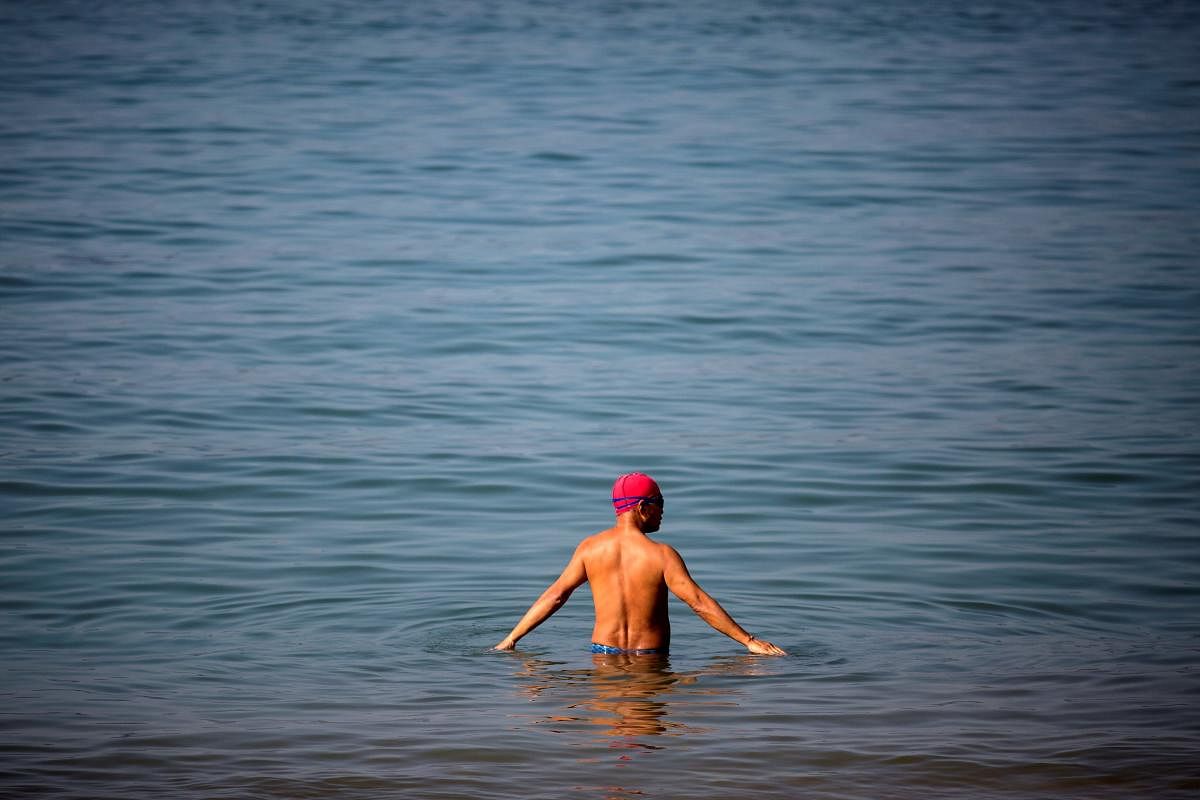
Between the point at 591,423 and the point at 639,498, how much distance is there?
24.5 ft

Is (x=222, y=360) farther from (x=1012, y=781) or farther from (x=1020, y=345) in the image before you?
(x=1012, y=781)

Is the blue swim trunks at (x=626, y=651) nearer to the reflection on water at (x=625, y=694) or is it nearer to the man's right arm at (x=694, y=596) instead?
the reflection on water at (x=625, y=694)

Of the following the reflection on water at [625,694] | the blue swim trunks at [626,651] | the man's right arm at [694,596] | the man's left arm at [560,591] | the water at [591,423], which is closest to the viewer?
the reflection on water at [625,694]

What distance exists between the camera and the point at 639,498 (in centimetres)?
860

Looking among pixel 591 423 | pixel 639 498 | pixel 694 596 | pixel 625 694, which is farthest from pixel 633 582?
pixel 591 423

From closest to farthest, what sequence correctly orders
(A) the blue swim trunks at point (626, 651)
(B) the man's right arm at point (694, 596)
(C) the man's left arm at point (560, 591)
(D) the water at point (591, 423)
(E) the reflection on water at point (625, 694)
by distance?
(E) the reflection on water at point (625, 694)
(D) the water at point (591, 423)
(B) the man's right arm at point (694, 596)
(C) the man's left arm at point (560, 591)
(A) the blue swim trunks at point (626, 651)

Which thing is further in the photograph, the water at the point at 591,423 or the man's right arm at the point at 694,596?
the man's right arm at the point at 694,596

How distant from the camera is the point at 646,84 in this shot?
128ft

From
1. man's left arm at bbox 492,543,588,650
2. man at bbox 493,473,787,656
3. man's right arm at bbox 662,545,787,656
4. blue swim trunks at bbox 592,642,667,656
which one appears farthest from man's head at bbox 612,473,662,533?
blue swim trunks at bbox 592,642,667,656

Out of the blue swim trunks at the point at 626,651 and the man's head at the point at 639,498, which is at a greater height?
the man's head at the point at 639,498

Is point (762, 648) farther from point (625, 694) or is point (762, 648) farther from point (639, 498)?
point (639, 498)

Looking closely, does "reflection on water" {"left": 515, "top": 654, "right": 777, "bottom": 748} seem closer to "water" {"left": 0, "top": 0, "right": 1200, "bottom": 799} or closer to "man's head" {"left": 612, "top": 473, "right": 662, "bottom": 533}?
"water" {"left": 0, "top": 0, "right": 1200, "bottom": 799}

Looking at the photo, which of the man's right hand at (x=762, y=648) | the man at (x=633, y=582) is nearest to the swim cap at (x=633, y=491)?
the man at (x=633, y=582)

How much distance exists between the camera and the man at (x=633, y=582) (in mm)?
8617
